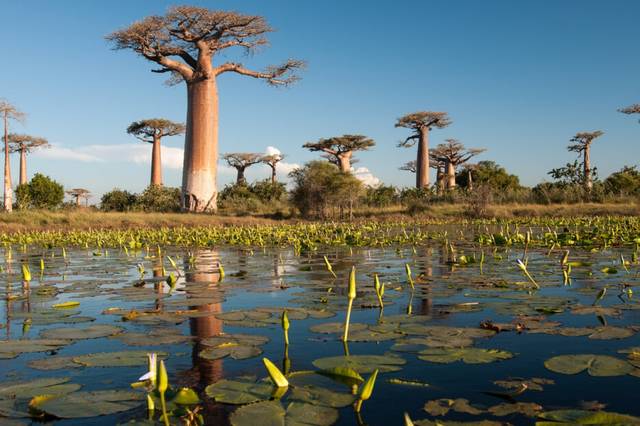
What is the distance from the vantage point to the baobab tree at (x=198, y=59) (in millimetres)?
18266

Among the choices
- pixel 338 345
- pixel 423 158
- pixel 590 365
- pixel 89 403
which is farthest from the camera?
pixel 423 158

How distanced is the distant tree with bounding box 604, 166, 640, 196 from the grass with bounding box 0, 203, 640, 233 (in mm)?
3266

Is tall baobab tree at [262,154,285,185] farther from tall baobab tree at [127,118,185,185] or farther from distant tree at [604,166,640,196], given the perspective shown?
distant tree at [604,166,640,196]

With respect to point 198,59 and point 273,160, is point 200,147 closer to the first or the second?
point 198,59

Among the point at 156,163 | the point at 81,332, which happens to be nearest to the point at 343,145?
the point at 156,163

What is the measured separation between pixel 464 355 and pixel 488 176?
37.0m

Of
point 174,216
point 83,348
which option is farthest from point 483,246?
point 174,216

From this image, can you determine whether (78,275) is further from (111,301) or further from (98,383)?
(98,383)

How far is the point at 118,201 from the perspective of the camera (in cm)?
2636

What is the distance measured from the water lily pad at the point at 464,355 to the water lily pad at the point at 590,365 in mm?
186

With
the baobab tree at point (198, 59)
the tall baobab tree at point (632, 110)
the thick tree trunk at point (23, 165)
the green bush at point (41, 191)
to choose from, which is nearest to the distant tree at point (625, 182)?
the tall baobab tree at point (632, 110)

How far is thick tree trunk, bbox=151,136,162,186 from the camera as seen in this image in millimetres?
32688

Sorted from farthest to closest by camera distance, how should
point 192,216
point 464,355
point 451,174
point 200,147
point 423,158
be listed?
point 451,174 < point 423,158 < point 200,147 < point 192,216 < point 464,355

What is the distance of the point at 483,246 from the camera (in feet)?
27.5
